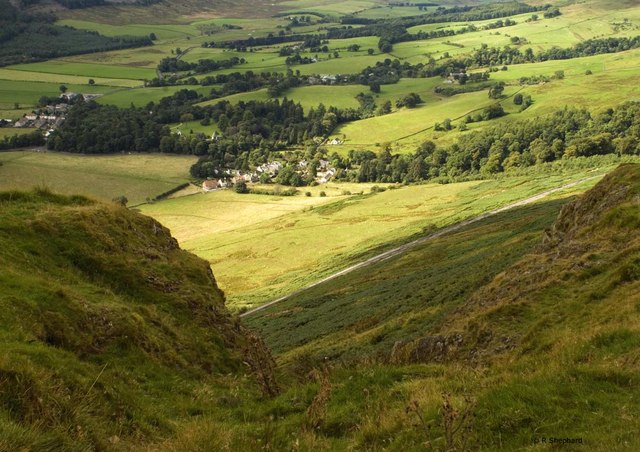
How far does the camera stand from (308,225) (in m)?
99.5

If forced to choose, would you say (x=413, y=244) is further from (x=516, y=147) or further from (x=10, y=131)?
(x=10, y=131)

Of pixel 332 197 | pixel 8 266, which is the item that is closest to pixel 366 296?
pixel 8 266

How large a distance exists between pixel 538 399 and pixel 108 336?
12.6 metres

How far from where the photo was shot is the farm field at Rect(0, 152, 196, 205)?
126 m

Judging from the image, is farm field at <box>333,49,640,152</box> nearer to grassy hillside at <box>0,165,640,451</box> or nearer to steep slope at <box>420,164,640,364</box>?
steep slope at <box>420,164,640,364</box>

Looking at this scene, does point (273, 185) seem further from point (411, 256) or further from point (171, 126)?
point (411, 256)

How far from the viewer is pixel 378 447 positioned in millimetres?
9258

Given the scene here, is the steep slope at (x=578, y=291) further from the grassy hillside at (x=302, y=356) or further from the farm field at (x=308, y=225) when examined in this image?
the farm field at (x=308, y=225)

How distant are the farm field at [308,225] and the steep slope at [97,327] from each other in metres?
39.4

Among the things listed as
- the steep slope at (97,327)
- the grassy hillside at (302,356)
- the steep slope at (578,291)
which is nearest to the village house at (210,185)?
the grassy hillside at (302,356)

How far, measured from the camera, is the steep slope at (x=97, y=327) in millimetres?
9344

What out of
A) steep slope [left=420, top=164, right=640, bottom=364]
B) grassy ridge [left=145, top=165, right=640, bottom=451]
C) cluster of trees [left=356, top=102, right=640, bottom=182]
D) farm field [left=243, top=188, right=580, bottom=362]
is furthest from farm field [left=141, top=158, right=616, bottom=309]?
steep slope [left=420, top=164, right=640, bottom=364]

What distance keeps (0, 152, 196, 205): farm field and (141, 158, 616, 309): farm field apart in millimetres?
13485

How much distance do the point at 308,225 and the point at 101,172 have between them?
72248mm
